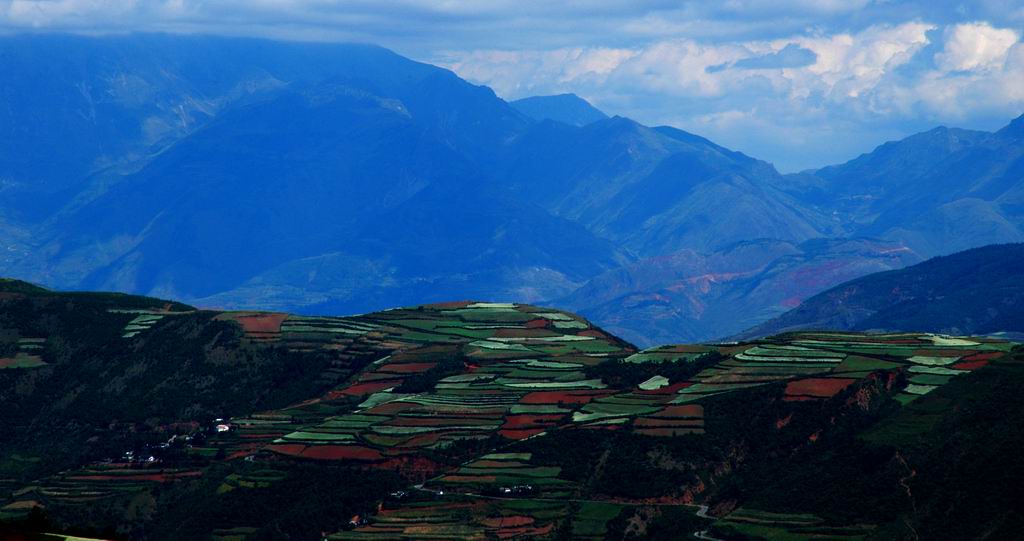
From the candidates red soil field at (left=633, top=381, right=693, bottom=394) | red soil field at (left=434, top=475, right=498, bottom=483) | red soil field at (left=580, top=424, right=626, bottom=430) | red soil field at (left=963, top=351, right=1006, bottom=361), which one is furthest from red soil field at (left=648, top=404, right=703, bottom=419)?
red soil field at (left=963, top=351, right=1006, bottom=361)

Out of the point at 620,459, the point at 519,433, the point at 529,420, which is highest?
the point at 529,420

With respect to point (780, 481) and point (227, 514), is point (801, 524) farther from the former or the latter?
point (227, 514)

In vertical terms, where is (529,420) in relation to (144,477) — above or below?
below

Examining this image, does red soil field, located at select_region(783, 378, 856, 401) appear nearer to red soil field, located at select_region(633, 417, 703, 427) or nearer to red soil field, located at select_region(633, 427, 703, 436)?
red soil field, located at select_region(633, 417, 703, 427)

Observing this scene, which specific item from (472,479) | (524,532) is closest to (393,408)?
(472,479)

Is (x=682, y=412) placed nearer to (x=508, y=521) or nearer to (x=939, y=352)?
(x=508, y=521)

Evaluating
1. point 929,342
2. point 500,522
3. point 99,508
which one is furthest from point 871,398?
point 99,508

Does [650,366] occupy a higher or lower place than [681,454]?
→ higher
